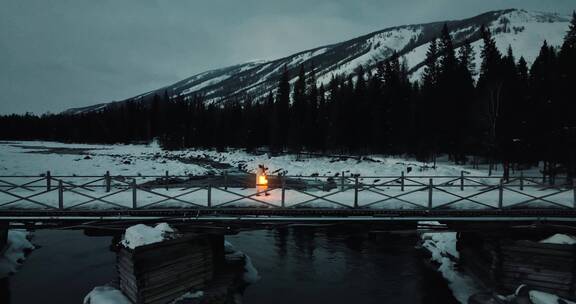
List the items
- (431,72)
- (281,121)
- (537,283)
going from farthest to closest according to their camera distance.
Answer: (281,121)
(431,72)
(537,283)

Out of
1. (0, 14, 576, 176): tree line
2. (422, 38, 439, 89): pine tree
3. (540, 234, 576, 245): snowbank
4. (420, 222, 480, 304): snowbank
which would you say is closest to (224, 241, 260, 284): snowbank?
(420, 222, 480, 304): snowbank

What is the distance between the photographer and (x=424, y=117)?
5188 cm

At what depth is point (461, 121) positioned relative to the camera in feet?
156

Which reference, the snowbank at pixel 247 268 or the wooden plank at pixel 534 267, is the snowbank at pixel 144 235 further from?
the wooden plank at pixel 534 267

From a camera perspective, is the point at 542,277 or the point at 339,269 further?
the point at 339,269

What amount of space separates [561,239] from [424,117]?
41501mm

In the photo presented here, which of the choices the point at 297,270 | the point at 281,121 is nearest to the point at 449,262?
the point at 297,270

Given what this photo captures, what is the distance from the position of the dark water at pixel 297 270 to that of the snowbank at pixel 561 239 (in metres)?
3.99

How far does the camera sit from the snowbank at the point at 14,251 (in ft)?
52.3

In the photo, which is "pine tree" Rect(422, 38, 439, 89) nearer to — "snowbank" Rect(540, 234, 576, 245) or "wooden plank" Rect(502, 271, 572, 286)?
"snowbank" Rect(540, 234, 576, 245)

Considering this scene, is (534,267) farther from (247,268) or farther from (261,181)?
(247,268)

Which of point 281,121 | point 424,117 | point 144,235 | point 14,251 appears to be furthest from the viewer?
point 281,121

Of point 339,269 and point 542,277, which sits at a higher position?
point 542,277

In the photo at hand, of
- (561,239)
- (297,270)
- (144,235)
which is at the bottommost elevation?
(297,270)
